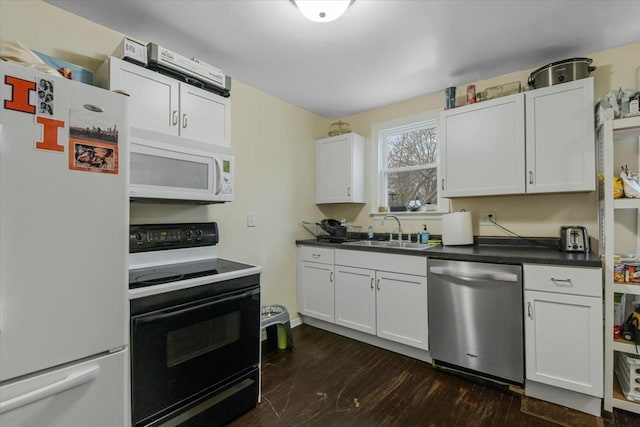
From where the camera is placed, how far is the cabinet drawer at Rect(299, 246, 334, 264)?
2.87m

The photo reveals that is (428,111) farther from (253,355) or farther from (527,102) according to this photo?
(253,355)

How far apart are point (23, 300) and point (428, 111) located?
313 centimetres

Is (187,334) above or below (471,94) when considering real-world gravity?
below

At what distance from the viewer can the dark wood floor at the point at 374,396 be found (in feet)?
5.49

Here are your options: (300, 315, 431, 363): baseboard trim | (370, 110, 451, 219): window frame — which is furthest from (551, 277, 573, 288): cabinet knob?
(370, 110, 451, 219): window frame

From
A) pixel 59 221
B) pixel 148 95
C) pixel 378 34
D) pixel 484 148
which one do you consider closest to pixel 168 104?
pixel 148 95

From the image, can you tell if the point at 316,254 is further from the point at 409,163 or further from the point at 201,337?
the point at 201,337

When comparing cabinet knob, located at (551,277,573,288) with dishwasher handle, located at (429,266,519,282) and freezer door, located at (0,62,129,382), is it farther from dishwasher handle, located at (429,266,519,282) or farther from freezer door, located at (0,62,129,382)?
freezer door, located at (0,62,129,382)

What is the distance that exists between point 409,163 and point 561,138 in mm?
1336

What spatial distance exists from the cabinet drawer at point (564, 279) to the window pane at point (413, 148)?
147 cm

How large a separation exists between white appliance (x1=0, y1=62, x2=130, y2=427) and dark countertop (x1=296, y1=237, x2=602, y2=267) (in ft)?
6.28

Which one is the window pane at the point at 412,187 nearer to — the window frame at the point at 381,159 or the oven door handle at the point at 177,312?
the window frame at the point at 381,159

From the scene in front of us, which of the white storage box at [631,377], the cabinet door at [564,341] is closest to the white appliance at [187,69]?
the cabinet door at [564,341]

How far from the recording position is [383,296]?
2490mm
